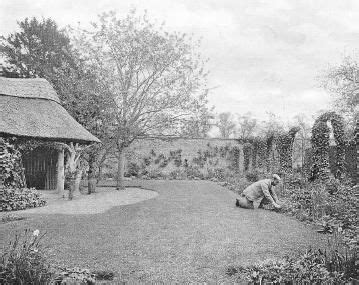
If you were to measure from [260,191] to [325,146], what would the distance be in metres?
3.43

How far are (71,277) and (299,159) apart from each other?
2593 centimetres

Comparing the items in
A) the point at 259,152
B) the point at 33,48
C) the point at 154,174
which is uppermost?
the point at 33,48

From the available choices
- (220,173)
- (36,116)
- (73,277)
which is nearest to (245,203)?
(73,277)

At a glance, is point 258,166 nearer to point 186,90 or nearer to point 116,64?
point 186,90

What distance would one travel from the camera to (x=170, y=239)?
25.5ft

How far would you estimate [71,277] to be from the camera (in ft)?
15.3

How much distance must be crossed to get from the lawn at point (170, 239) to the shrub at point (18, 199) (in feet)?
7.35

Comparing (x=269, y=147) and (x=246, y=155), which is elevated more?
(x=269, y=147)

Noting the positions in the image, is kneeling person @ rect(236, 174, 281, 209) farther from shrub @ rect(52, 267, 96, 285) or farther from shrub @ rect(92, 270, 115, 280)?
shrub @ rect(52, 267, 96, 285)

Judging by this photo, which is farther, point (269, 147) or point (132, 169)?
point (132, 169)

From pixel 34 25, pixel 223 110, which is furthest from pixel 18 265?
pixel 223 110

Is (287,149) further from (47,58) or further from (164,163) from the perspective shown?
(47,58)

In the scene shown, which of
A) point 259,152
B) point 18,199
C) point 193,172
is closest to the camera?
point 18,199

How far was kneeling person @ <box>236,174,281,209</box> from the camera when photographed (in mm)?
11481
